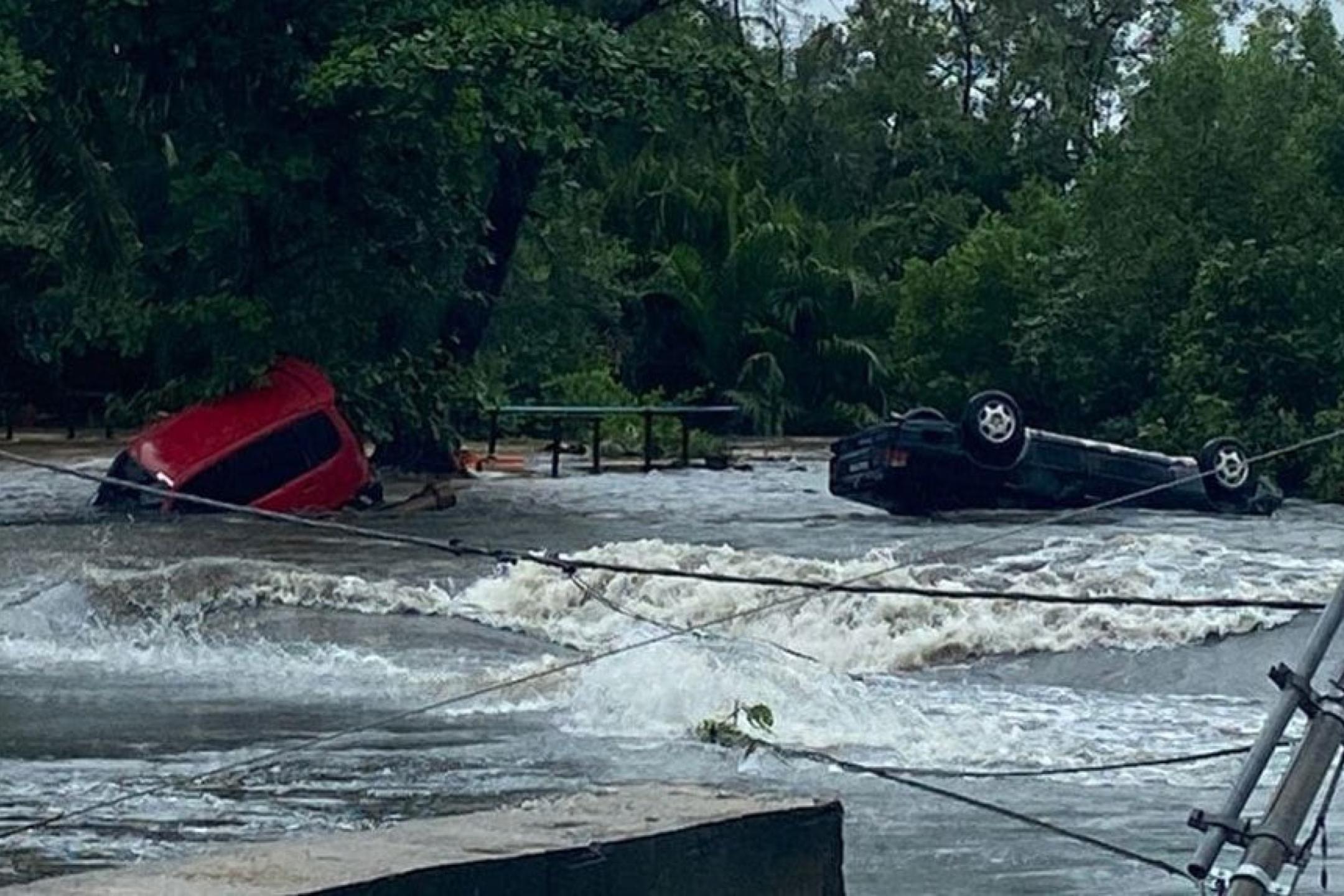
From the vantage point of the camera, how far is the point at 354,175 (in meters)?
28.6

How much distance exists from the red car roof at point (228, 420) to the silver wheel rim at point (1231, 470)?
1000 centimetres

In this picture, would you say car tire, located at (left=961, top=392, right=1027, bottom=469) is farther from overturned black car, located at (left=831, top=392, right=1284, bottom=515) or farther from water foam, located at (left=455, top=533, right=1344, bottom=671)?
water foam, located at (left=455, top=533, right=1344, bottom=671)

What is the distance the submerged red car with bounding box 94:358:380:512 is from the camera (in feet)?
86.8

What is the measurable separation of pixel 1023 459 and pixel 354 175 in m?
7.83

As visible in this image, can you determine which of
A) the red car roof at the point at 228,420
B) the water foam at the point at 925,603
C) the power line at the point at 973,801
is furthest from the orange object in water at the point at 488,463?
the power line at the point at 973,801

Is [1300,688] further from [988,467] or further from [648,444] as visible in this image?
[648,444]

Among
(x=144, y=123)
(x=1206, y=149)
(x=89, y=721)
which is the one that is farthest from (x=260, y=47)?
(x=1206, y=149)

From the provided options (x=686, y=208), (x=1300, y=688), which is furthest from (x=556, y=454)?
(x=1300, y=688)

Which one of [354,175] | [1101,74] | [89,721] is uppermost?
[1101,74]

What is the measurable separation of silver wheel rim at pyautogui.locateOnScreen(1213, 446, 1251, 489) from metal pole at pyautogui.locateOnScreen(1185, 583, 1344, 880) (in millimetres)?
24267

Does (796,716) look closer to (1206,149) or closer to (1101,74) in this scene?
(1206,149)

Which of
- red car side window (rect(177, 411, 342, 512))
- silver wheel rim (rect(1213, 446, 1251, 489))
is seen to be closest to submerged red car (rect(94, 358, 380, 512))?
red car side window (rect(177, 411, 342, 512))

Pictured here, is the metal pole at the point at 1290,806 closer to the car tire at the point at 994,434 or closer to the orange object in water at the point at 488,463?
the car tire at the point at 994,434

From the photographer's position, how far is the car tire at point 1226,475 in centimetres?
3069
